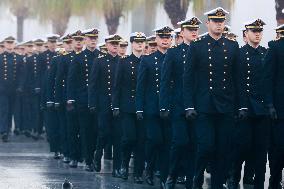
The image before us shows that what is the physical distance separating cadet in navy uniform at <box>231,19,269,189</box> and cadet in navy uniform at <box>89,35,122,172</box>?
108 inches

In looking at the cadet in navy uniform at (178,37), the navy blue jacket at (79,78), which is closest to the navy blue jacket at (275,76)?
the cadet in navy uniform at (178,37)

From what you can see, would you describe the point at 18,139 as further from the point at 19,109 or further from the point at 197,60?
the point at 197,60

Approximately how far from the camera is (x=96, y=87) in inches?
631

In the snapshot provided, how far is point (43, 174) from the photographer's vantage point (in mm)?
15672

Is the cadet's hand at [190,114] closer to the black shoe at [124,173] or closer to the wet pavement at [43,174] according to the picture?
the wet pavement at [43,174]

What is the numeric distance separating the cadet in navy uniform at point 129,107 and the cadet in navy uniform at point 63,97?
2.26 meters

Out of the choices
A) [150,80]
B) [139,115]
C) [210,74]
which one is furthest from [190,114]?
[150,80]

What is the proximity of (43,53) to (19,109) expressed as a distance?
2.30m

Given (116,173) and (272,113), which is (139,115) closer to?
(116,173)

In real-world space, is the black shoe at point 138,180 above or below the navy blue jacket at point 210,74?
below

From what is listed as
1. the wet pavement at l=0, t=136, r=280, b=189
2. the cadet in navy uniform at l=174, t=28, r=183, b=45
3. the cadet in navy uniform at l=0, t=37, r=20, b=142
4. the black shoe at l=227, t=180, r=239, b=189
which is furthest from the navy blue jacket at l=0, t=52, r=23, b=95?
the black shoe at l=227, t=180, r=239, b=189

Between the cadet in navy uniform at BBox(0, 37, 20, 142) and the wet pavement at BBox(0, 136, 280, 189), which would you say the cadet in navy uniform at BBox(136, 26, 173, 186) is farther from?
the cadet in navy uniform at BBox(0, 37, 20, 142)

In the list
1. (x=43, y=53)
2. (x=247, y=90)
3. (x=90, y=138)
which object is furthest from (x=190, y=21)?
(x=43, y=53)

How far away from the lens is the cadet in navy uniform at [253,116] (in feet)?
43.6
